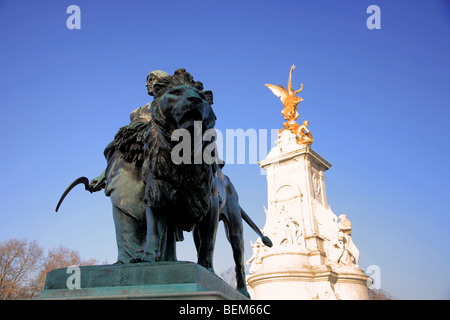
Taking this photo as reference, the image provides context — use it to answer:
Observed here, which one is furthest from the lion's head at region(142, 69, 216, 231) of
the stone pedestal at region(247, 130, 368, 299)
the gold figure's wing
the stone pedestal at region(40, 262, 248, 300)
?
the gold figure's wing

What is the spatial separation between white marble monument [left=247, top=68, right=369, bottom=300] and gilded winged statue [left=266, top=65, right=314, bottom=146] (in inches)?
5.9

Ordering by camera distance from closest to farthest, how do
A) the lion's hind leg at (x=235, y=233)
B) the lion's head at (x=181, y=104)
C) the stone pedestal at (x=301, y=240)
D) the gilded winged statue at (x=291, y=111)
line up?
the lion's head at (x=181, y=104), the lion's hind leg at (x=235, y=233), the stone pedestal at (x=301, y=240), the gilded winged statue at (x=291, y=111)

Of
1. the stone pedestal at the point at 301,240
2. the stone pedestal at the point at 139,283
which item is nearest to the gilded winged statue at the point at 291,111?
the stone pedestal at the point at 301,240

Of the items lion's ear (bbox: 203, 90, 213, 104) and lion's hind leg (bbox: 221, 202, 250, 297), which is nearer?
lion's ear (bbox: 203, 90, 213, 104)

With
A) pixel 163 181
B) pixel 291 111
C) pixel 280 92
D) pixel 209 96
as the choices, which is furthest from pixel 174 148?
pixel 280 92

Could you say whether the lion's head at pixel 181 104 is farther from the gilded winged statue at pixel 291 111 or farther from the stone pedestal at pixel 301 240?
the gilded winged statue at pixel 291 111

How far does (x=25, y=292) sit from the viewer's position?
25797 mm

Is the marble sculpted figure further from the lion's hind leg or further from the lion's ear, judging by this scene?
the lion's hind leg

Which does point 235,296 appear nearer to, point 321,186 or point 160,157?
point 160,157

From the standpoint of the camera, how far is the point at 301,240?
68.7 ft

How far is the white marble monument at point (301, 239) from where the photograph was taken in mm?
18922

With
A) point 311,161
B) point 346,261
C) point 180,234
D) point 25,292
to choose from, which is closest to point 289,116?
point 311,161

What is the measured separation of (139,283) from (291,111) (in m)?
26.9

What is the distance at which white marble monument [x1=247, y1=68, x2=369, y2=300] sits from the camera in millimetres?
18922
